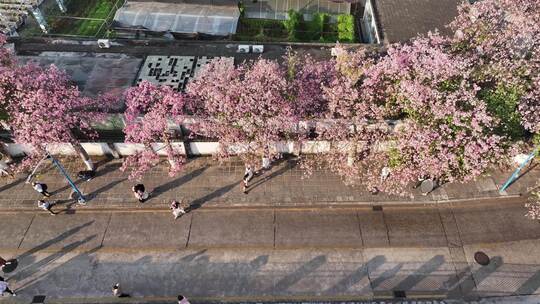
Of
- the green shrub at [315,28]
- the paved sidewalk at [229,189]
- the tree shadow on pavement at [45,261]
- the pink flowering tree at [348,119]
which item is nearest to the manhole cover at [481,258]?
the paved sidewalk at [229,189]

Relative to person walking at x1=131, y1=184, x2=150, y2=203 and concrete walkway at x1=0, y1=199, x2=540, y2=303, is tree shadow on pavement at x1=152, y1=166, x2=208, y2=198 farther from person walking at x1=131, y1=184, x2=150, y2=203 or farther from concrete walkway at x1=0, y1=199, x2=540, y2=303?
concrete walkway at x1=0, y1=199, x2=540, y2=303

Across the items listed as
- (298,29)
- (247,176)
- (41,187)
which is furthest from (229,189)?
(298,29)

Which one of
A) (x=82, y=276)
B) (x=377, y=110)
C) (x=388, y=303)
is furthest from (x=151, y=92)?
(x=388, y=303)

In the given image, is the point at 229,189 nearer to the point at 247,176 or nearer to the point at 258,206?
the point at 247,176

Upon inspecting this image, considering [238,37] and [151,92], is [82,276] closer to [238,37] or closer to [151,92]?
[151,92]

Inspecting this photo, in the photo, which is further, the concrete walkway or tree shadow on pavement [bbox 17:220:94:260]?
tree shadow on pavement [bbox 17:220:94:260]

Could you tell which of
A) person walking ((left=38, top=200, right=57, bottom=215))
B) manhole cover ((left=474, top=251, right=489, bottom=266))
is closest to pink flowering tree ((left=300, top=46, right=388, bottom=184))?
manhole cover ((left=474, top=251, right=489, bottom=266))
